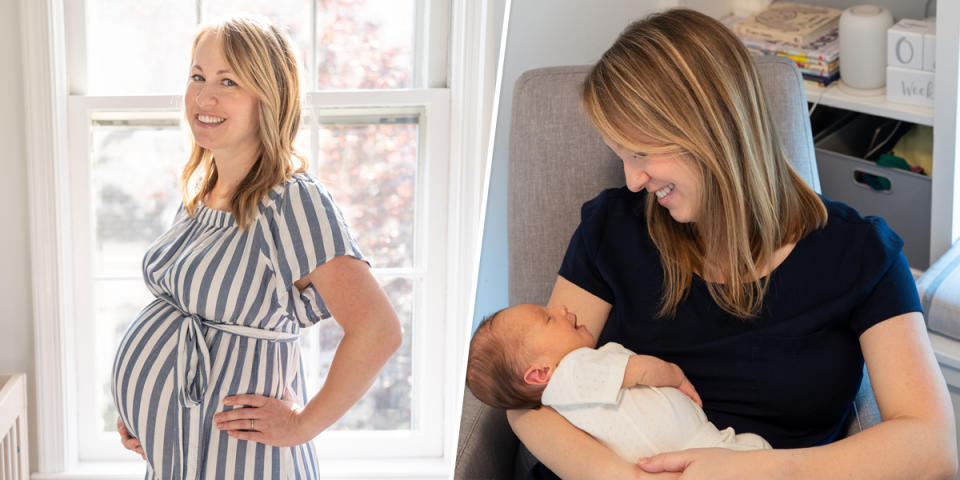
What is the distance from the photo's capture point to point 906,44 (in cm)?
194

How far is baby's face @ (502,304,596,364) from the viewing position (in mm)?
1329

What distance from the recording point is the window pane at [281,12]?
2.13 m

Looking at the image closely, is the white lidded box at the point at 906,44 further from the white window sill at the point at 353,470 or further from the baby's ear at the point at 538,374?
the white window sill at the point at 353,470

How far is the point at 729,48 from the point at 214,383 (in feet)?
3.17

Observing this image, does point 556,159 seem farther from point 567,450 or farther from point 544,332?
point 567,450

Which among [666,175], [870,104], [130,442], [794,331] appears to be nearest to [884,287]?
[794,331]

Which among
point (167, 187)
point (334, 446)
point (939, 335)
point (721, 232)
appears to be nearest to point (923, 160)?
point (939, 335)

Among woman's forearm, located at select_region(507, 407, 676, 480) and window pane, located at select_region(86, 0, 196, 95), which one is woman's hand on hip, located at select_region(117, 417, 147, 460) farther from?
window pane, located at select_region(86, 0, 196, 95)

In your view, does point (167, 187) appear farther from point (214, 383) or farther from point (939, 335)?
point (939, 335)

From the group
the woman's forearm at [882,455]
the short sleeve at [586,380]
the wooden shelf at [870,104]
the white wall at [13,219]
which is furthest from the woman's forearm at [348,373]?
the wooden shelf at [870,104]

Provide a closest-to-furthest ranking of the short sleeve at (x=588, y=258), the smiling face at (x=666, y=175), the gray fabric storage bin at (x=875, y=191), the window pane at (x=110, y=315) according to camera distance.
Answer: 1. the smiling face at (x=666, y=175)
2. the short sleeve at (x=588, y=258)
3. the gray fabric storage bin at (x=875, y=191)
4. the window pane at (x=110, y=315)

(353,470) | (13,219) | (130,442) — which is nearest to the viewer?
(130,442)

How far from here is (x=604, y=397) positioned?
4.12 ft

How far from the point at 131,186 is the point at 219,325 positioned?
78 cm
